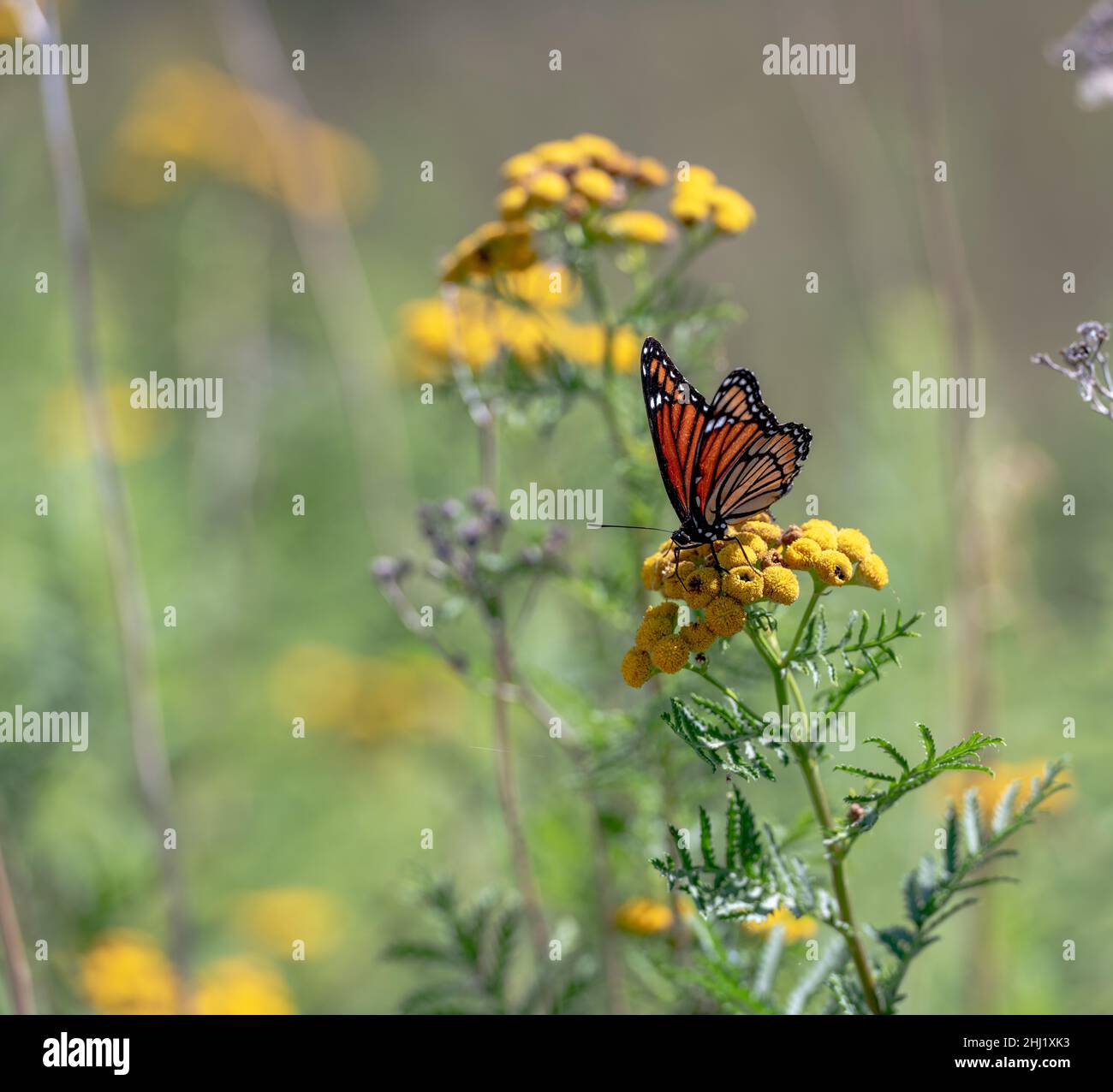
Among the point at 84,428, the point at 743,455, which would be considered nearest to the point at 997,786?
the point at 743,455

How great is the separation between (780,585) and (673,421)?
16.1 inches

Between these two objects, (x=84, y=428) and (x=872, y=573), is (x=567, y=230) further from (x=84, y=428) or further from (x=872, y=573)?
(x=84, y=428)

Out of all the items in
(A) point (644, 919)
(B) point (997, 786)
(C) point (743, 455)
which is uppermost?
(C) point (743, 455)

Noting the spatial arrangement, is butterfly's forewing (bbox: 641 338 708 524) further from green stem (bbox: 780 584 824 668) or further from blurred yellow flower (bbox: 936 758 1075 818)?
blurred yellow flower (bbox: 936 758 1075 818)

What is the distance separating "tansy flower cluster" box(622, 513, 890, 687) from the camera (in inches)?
59.1

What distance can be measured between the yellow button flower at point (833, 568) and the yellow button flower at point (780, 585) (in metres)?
0.04

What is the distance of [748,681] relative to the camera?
2182 millimetres

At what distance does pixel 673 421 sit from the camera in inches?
71.9

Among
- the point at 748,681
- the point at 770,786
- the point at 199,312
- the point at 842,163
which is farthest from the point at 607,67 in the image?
the point at 748,681

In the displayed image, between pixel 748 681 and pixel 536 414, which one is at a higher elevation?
pixel 536 414

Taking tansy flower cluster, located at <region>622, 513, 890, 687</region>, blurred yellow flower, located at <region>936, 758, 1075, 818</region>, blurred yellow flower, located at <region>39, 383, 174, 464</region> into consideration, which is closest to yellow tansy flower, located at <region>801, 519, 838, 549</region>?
tansy flower cluster, located at <region>622, 513, 890, 687</region>

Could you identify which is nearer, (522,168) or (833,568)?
(833,568)

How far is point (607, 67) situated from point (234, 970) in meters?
9.05
